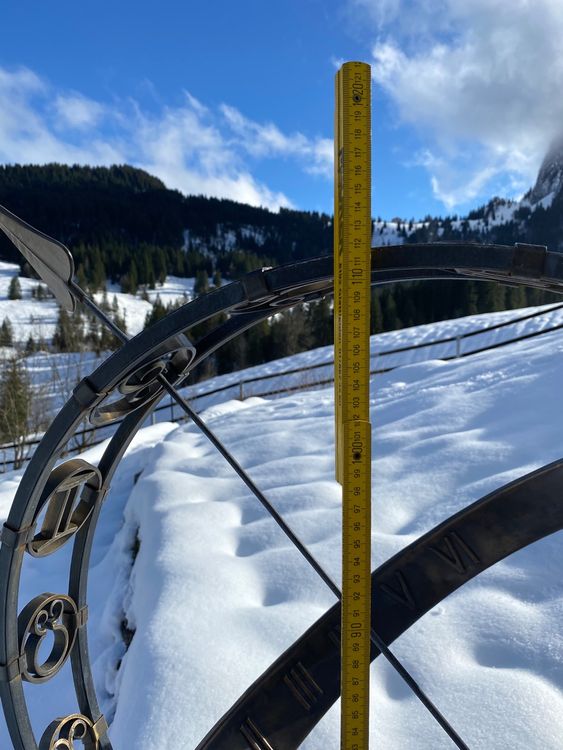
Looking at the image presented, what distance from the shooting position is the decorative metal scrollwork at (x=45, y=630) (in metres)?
1.64

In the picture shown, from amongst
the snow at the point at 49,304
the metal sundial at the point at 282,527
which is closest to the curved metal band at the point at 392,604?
the metal sundial at the point at 282,527

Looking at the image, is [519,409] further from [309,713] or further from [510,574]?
[309,713]

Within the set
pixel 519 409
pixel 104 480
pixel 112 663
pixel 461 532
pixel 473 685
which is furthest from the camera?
pixel 519 409

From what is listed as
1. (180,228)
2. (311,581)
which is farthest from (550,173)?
(311,581)

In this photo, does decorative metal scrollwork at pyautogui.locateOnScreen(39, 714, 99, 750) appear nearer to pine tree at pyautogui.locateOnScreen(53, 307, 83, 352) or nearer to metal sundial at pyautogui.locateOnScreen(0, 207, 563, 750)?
metal sundial at pyautogui.locateOnScreen(0, 207, 563, 750)

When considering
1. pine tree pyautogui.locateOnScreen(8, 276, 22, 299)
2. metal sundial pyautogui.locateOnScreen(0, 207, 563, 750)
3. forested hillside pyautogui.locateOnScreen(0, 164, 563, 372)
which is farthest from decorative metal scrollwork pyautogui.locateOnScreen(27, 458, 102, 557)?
pine tree pyautogui.locateOnScreen(8, 276, 22, 299)

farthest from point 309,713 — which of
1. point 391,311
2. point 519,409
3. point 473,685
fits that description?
point 391,311

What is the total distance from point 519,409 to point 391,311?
1520 inches

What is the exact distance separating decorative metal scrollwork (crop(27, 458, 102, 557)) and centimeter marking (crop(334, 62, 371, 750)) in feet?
3.00

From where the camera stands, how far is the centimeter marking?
134 cm

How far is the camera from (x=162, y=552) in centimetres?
414

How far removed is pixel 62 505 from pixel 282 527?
2.56 feet

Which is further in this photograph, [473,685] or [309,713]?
[473,685]

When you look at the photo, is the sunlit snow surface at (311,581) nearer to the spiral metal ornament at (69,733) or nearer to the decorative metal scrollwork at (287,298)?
the spiral metal ornament at (69,733)
